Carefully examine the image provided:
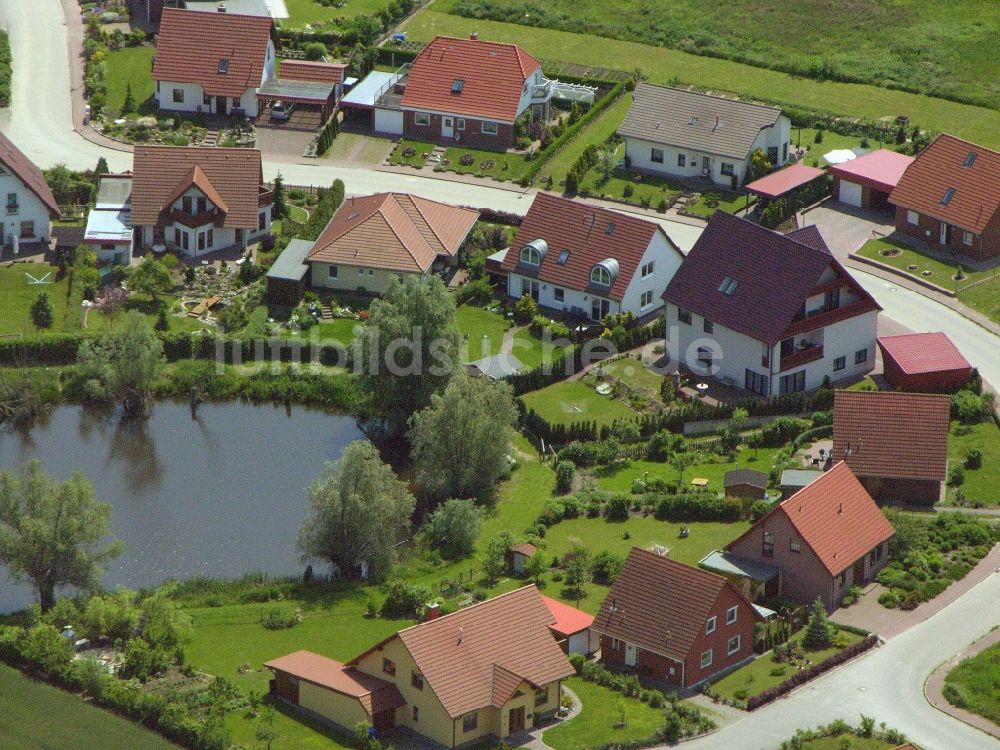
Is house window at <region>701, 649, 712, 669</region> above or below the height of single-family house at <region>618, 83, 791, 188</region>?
below

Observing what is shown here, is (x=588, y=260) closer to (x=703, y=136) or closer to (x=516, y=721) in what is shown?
(x=703, y=136)

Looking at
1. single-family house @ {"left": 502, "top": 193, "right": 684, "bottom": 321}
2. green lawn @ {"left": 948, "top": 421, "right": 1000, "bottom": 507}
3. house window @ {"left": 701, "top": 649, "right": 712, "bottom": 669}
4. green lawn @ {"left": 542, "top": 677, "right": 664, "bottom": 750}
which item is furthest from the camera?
single-family house @ {"left": 502, "top": 193, "right": 684, "bottom": 321}

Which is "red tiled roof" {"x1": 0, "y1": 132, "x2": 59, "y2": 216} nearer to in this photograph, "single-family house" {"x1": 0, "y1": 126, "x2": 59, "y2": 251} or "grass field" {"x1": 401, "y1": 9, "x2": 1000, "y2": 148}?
"single-family house" {"x1": 0, "y1": 126, "x2": 59, "y2": 251}

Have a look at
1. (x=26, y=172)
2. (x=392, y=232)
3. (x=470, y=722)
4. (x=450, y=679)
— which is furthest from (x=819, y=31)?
(x=470, y=722)

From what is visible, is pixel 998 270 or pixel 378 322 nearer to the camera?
pixel 378 322

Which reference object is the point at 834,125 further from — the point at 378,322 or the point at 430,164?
the point at 378,322

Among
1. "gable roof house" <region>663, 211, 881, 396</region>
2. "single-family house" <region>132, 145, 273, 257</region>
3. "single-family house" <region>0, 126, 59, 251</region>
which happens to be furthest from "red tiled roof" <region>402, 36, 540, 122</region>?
"gable roof house" <region>663, 211, 881, 396</region>

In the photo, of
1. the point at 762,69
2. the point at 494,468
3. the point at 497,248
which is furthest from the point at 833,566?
the point at 762,69
